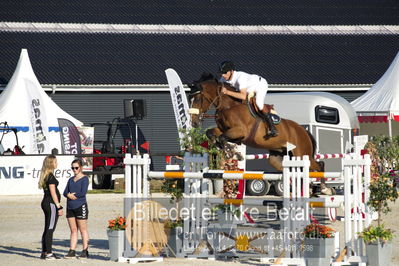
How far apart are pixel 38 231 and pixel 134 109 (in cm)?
1353

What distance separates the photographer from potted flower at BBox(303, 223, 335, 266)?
9.89 meters

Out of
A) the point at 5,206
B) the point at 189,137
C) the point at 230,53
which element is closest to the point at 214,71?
the point at 230,53

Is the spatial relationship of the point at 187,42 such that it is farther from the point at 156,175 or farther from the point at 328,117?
the point at 156,175

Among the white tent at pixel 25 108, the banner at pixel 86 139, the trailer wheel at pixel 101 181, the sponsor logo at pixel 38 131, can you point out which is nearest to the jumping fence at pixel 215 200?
the trailer wheel at pixel 101 181

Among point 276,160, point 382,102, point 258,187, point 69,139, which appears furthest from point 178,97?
point 276,160

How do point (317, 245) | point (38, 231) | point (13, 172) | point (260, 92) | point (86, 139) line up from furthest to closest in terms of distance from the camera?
point (86, 139) < point (13, 172) < point (38, 231) < point (260, 92) < point (317, 245)

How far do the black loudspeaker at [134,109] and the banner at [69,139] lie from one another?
3.07 m

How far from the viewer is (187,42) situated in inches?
1339

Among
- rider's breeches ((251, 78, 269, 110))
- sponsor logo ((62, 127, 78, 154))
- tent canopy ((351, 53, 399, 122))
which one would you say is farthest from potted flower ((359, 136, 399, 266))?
sponsor logo ((62, 127, 78, 154))

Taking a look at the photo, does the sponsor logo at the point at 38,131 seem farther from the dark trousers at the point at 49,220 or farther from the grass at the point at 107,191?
the dark trousers at the point at 49,220

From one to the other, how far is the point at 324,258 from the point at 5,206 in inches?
424

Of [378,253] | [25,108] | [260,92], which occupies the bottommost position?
[378,253]

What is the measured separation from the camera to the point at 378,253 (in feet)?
32.1

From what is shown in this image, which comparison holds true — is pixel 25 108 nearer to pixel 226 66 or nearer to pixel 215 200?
pixel 226 66
